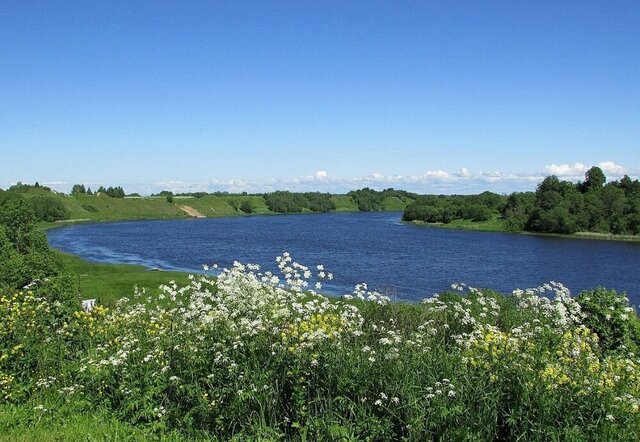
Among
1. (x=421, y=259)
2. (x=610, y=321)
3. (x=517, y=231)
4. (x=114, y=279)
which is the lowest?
(x=114, y=279)

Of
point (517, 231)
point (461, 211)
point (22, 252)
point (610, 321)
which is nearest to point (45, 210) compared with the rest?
point (461, 211)

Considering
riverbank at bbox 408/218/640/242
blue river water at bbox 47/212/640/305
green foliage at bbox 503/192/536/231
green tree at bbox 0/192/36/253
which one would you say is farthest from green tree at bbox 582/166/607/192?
green tree at bbox 0/192/36/253

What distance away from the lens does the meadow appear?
20.7 ft

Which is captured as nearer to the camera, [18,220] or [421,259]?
[18,220]

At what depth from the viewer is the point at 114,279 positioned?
58344mm

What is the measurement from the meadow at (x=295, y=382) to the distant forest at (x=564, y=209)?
13933 centimetres

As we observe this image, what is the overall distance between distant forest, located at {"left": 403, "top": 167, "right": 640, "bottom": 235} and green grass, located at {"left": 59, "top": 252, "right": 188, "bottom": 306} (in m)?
112

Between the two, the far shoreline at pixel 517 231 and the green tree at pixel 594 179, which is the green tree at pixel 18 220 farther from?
the green tree at pixel 594 179

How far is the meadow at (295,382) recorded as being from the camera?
6297mm

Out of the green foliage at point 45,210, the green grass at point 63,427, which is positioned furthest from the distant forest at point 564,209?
the green grass at point 63,427

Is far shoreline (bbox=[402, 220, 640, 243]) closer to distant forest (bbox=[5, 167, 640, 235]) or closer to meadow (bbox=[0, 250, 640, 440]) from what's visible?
distant forest (bbox=[5, 167, 640, 235])

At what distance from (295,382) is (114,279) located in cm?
5594

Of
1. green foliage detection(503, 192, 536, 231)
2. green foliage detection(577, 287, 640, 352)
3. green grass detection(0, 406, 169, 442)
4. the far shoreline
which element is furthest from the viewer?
green foliage detection(503, 192, 536, 231)

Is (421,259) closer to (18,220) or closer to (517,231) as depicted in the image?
(18,220)
